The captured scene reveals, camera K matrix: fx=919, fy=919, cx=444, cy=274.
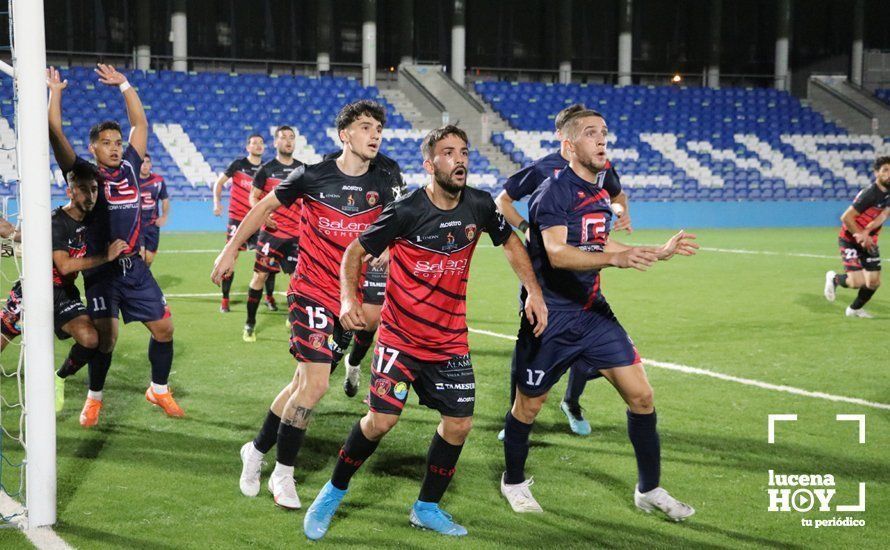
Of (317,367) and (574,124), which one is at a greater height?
(574,124)

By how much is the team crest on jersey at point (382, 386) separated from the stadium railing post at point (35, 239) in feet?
5.02

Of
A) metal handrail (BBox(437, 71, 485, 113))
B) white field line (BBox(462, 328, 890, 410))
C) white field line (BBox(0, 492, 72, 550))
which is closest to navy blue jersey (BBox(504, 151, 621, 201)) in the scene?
white field line (BBox(462, 328, 890, 410))

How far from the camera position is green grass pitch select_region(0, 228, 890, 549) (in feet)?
14.6

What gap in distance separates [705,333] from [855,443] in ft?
14.2

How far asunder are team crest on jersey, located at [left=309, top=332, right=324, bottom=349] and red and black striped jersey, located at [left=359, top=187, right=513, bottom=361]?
683 mm

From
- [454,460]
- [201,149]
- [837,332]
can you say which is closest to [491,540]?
[454,460]

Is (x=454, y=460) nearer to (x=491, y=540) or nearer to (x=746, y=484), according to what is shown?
(x=491, y=540)

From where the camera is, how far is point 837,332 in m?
10.3

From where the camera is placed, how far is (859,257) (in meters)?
11.6

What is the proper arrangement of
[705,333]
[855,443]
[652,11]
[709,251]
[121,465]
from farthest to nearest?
1. [652,11]
2. [709,251]
3. [705,333]
4. [855,443]
5. [121,465]

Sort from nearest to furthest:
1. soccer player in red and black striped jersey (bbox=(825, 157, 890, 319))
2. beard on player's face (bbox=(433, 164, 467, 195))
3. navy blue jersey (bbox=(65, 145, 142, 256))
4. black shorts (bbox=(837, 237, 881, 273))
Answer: beard on player's face (bbox=(433, 164, 467, 195))
navy blue jersey (bbox=(65, 145, 142, 256))
soccer player in red and black striped jersey (bbox=(825, 157, 890, 319))
black shorts (bbox=(837, 237, 881, 273))

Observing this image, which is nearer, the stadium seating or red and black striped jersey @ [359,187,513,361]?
red and black striped jersey @ [359,187,513,361]

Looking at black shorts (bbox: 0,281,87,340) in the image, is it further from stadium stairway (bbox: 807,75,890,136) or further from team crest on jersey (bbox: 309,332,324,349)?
stadium stairway (bbox: 807,75,890,136)

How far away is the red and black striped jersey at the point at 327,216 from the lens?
5.25m
